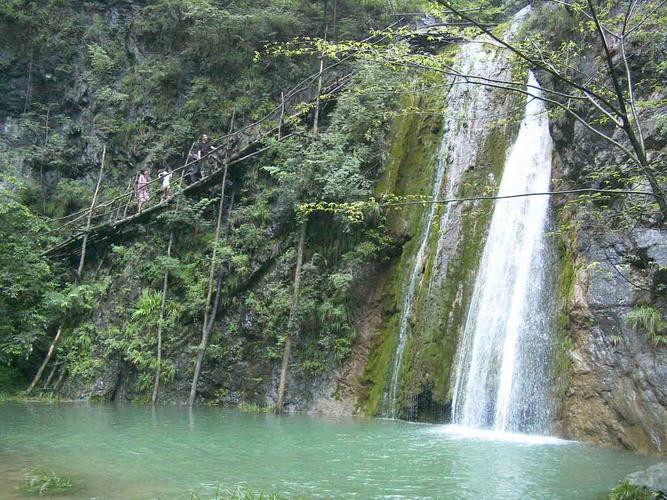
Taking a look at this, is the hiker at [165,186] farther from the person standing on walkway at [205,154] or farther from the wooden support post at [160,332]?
the wooden support post at [160,332]

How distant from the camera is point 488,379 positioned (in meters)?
11.1

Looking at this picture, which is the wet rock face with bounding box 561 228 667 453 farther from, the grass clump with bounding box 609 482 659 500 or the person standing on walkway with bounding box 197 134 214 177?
the person standing on walkway with bounding box 197 134 214 177

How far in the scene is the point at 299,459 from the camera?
799 cm

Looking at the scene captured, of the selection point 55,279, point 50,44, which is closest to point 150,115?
point 50,44

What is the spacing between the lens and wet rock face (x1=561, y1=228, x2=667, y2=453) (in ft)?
28.9

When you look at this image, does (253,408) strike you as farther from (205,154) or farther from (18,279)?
(205,154)

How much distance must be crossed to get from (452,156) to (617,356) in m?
6.76

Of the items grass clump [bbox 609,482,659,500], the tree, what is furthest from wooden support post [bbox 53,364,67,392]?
grass clump [bbox 609,482,659,500]

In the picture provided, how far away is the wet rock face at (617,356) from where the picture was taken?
28.9 feet

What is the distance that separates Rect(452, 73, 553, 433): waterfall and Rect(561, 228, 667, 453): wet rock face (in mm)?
769

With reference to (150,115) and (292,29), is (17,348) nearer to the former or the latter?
(150,115)

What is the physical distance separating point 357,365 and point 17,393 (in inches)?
349

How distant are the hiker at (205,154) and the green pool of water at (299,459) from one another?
861 centimetres

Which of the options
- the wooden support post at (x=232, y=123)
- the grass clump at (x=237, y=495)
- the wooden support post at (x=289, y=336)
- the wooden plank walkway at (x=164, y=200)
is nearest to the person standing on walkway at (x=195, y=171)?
the wooden plank walkway at (x=164, y=200)
